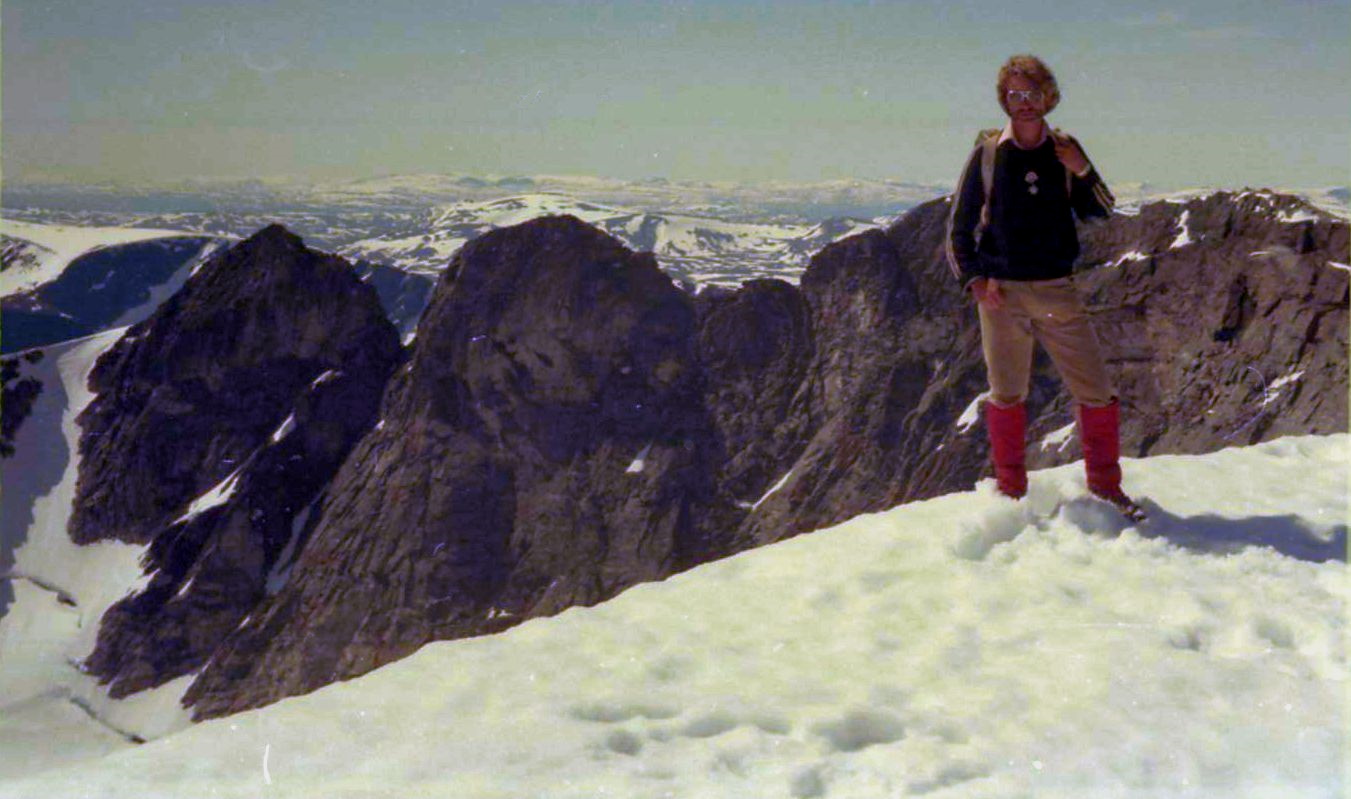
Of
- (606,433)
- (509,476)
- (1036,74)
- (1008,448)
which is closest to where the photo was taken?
(1036,74)

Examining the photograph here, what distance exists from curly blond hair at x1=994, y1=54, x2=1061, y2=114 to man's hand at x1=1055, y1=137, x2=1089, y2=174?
341 millimetres

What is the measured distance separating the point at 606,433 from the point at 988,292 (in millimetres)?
169138

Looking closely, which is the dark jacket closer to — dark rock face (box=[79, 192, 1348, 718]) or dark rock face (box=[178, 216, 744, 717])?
dark rock face (box=[79, 192, 1348, 718])

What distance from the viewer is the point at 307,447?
7672 inches

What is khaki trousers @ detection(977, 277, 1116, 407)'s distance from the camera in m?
9.65

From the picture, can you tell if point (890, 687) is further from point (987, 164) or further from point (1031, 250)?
point (987, 164)

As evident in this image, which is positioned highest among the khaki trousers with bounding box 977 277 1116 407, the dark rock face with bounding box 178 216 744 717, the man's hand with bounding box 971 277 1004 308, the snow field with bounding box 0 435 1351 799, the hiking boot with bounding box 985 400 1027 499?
the man's hand with bounding box 971 277 1004 308

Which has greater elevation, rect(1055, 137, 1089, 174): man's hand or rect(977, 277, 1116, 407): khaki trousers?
rect(1055, 137, 1089, 174): man's hand

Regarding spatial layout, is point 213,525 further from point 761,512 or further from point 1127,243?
point 1127,243

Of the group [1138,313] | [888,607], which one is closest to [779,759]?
[888,607]

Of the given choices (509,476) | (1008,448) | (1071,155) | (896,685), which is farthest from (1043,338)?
(509,476)

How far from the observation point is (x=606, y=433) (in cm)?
17812

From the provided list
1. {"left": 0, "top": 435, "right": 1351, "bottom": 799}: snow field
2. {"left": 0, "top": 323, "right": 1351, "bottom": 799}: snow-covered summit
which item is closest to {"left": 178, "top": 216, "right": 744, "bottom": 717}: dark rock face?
{"left": 0, "top": 323, "right": 1351, "bottom": 799}: snow-covered summit

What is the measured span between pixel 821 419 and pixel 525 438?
5098 centimetres
